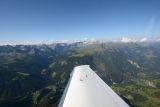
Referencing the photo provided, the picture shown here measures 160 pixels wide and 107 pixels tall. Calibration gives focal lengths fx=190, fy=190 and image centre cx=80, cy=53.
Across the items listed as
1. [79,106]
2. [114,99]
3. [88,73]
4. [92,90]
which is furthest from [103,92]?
[88,73]

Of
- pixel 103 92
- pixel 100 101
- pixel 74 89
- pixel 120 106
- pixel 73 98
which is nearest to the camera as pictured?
pixel 120 106

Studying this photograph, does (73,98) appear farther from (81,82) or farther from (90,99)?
(81,82)

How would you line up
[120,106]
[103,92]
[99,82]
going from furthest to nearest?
[99,82] < [103,92] < [120,106]

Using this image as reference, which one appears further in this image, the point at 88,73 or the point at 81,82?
the point at 88,73

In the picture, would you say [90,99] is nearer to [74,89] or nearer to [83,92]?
[83,92]

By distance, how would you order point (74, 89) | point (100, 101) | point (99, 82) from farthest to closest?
point (99, 82), point (74, 89), point (100, 101)

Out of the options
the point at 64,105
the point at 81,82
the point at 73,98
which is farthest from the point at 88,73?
the point at 64,105
